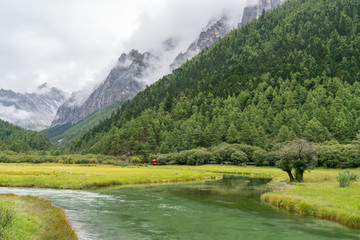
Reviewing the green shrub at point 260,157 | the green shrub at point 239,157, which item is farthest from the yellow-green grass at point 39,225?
the green shrub at point 239,157

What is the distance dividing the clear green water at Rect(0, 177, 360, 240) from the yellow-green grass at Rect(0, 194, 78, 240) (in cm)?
144

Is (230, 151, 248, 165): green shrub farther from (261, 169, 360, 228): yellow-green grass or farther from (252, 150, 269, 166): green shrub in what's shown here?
(261, 169, 360, 228): yellow-green grass

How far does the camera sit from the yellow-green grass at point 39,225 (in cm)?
2077

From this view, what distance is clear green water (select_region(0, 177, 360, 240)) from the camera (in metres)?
24.3

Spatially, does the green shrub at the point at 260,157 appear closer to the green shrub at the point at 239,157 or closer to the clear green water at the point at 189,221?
the green shrub at the point at 239,157

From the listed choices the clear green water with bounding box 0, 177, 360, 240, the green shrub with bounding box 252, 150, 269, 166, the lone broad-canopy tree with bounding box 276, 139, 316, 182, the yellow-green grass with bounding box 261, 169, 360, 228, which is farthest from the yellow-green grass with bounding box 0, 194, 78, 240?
the green shrub with bounding box 252, 150, 269, 166

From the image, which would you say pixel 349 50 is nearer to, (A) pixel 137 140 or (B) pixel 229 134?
(B) pixel 229 134

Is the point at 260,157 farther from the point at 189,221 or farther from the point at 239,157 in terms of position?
the point at 189,221

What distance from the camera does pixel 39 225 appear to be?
25.0 metres

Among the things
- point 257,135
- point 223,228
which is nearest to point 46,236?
point 223,228

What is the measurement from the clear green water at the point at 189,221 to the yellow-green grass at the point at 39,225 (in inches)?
56.8

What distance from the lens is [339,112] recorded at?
146 metres

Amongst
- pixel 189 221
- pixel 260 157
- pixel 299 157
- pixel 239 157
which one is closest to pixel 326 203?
pixel 189 221

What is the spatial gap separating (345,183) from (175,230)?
35.4m
